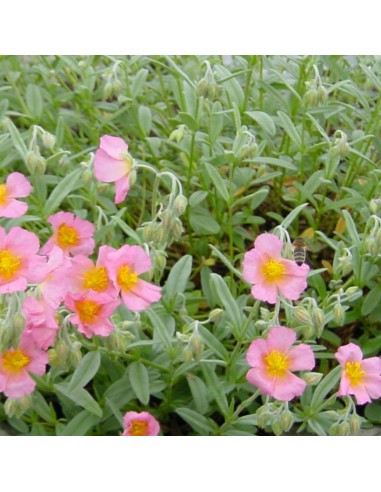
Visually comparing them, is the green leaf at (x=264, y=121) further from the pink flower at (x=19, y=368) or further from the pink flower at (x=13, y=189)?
the pink flower at (x=19, y=368)

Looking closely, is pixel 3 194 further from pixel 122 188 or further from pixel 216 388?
pixel 216 388

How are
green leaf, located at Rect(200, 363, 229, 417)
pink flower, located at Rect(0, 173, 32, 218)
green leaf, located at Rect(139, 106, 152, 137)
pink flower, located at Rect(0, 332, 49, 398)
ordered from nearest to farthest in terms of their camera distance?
1. pink flower, located at Rect(0, 332, 49, 398)
2. green leaf, located at Rect(200, 363, 229, 417)
3. pink flower, located at Rect(0, 173, 32, 218)
4. green leaf, located at Rect(139, 106, 152, 137)

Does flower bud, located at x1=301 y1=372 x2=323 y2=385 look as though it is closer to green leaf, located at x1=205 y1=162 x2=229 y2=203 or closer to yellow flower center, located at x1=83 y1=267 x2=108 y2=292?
yellow flower center, located at x1=83 y1=267 x2=108 y2=292

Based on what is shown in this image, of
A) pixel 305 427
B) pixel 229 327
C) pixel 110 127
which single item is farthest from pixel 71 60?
pixel 305 427

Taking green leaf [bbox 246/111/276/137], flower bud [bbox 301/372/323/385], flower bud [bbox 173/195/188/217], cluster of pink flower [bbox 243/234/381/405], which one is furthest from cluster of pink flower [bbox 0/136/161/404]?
green leaf [bbox 246/111/276/137]

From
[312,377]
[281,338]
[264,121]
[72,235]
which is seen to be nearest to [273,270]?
[281,338]

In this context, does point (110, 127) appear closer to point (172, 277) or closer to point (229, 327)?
point (172, 277)
